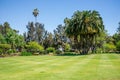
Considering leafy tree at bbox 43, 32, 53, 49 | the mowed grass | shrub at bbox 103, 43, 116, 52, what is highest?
leafy tree at bbox 43, 32, 53, 49

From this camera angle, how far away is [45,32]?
111250 mm

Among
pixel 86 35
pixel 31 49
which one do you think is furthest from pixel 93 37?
pixel 31 49

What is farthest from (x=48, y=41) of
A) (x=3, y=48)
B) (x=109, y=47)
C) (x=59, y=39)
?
(x=3, y=48)

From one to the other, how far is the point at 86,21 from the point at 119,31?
163ft

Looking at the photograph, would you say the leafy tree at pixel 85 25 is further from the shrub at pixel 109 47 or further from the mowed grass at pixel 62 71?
the mowed grass at pixel 62 71

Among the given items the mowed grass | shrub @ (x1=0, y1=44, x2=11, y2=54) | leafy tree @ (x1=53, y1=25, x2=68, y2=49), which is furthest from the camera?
leafy tree @ (x1=53, y1=25, x2=68, y2=49)

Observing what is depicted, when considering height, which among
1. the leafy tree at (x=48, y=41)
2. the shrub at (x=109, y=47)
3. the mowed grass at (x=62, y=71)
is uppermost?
the leafy tree at (x=48, y=41)

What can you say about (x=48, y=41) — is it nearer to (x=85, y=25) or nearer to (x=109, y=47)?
(x=109, y=47)

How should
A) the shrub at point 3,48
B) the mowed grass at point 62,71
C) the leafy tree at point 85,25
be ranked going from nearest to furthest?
1. the mowed grass at point 62,71
2. the leafy tree at point 85,25
3. the shrub at point 3,48

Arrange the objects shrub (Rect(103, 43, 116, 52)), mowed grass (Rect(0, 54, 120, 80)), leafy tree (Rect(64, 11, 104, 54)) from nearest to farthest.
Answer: mowed grass (Rect(0, 54, 120, 80)), leafy tree (Rect(64, 11, 104, 54)), shrub (Rect(103, 43, 116, 52))

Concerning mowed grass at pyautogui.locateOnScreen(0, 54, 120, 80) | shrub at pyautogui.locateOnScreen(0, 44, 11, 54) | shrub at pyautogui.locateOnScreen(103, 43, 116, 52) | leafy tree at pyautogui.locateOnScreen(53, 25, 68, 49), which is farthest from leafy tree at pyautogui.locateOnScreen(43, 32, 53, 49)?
mowed grass at pyautogui.locateOnScreen(0, 54, 120, 80)

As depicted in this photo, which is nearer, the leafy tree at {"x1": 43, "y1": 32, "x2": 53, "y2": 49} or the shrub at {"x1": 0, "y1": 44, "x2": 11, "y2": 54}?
the shrub at {"x1": 0, "y1": 44, "x2": 11, "y2": 54}

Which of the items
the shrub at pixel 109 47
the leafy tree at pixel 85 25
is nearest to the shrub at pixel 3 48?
the leafy tree at pixel 85 25

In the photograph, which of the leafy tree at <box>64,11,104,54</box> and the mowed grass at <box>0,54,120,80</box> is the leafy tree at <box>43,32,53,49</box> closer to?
the leafy tree at <box>64,11,104,54</box>
